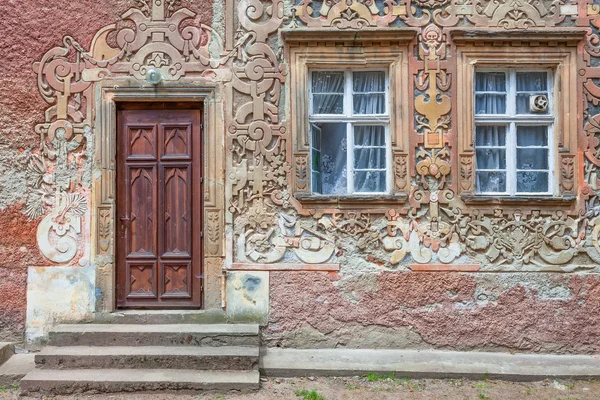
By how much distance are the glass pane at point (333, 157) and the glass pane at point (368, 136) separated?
15cm

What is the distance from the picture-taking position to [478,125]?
223 inches

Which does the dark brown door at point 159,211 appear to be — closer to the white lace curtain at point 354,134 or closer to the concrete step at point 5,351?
the concrete step at point 5,351

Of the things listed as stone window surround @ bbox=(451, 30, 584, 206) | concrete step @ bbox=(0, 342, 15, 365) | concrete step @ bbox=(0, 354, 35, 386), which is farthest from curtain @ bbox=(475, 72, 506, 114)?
concrete step @ bbox=(0, 342, 15, 365)

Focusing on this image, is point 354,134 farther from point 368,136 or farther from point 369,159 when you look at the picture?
point 369,159

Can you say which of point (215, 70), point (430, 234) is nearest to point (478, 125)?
point (430, 234)

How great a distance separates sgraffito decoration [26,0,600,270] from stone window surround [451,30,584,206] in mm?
35

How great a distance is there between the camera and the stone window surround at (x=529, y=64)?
5.48m

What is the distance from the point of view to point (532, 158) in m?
5.66

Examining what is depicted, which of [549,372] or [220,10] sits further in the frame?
[220,10]

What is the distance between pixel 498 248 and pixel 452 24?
2.51m

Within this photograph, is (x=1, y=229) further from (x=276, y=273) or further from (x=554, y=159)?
(x=554, y=159)

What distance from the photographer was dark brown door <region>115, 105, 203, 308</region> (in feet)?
18.5

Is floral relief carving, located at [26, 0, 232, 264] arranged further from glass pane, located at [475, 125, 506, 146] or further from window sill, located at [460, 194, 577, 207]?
window sill, located at [460, 194, 577, 207]

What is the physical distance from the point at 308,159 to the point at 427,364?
2465mm
